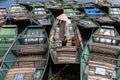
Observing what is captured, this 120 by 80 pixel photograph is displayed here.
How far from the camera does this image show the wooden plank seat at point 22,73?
1151cm

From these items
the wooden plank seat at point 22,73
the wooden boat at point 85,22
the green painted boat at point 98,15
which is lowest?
the wooden plank seat at point 22,73

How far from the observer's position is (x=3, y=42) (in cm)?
1583

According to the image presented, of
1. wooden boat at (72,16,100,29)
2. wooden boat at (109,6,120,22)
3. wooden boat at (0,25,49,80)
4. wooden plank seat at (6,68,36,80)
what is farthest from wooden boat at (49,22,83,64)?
wooden boat at (109,6,120,22)

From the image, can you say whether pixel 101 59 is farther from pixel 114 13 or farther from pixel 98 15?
pixel 114 13

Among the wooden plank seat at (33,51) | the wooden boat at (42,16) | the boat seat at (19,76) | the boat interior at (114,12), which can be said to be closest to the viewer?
the boat seat at (19,76)

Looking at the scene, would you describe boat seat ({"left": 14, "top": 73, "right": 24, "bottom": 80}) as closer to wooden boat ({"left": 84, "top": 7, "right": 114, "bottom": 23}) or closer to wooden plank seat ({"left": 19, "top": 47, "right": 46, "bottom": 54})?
wooden plank seat ({"left": 19, "top": 47, "right": 46, "bottom": 54})

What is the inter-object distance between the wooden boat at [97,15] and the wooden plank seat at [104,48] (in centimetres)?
606

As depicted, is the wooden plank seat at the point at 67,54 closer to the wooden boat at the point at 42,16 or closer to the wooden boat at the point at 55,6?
the wooden boat at the point at 42,16

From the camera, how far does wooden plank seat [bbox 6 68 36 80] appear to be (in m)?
11.5

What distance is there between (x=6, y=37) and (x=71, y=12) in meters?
9.24

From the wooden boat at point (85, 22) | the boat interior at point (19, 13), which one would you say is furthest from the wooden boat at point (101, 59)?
the boat interior at point (19, 13)

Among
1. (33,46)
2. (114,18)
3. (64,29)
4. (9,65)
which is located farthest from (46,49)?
(114,18)

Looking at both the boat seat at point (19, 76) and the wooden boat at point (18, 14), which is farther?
the wooden boat at point (18, 14)

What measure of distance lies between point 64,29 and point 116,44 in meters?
4.02
